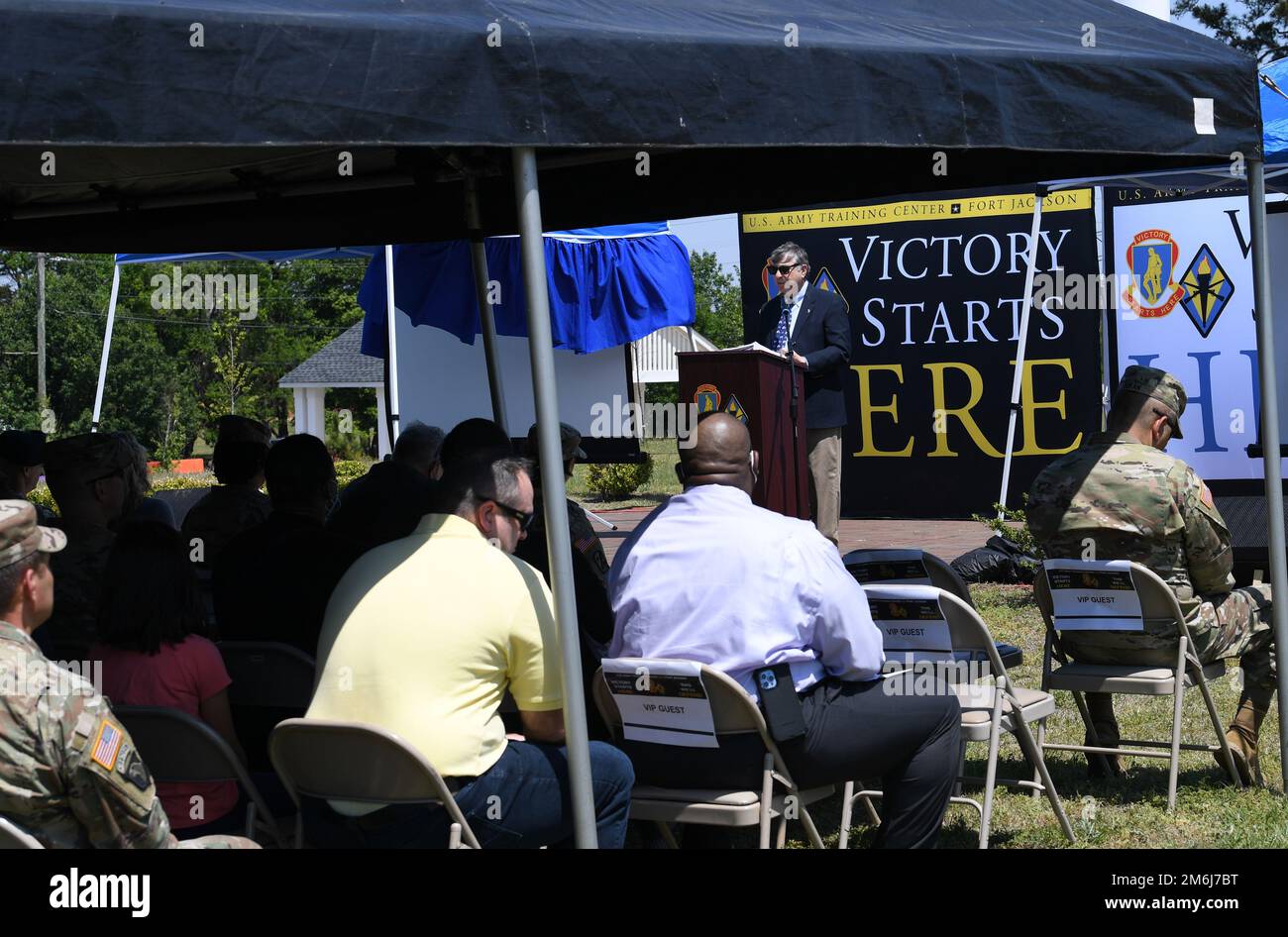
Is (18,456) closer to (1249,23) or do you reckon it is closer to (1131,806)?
(1131,806)

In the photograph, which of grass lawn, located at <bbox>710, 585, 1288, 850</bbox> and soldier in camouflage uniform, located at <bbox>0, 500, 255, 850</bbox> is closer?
soldier in camouflage uniform, located at <bbox>0, 500, 255, 850</bbox>

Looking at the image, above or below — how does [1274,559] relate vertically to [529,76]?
below

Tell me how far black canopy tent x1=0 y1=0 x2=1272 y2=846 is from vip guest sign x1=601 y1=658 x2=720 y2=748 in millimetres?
383

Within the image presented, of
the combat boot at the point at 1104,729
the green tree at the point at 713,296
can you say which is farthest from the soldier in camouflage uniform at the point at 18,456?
the green tree at the point at 713,296

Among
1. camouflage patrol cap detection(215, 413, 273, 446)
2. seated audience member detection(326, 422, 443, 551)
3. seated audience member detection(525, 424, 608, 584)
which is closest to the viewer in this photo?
seated audience member detection(525, 424, 608, 584)

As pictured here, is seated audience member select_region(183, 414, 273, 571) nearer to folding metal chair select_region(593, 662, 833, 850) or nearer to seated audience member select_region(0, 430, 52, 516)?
seated audience member select_region(0, 430, 52, 516)

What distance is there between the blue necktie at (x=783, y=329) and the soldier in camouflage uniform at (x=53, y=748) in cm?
655

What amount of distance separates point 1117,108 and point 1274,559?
168cm

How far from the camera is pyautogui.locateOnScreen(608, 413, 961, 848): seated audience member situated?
3744mm

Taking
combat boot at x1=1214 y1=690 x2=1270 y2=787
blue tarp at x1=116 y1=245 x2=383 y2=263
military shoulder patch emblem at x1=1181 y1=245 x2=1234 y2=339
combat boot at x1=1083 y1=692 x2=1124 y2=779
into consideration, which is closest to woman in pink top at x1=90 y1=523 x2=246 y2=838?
combat boot at x1=1083 y1=692 x2=1124 y2=779
